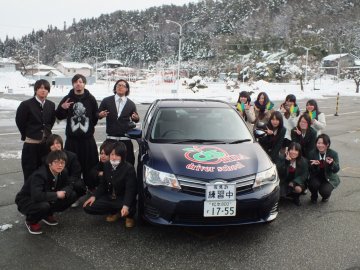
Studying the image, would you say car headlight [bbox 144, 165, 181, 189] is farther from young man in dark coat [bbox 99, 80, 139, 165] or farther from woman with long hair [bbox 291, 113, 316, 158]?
woman with long hair [bbox 291, 113, 316, 158]

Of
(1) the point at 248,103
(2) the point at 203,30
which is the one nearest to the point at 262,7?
(2) the point at 203,30

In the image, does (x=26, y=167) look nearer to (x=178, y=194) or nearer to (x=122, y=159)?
(x=122, y=159)

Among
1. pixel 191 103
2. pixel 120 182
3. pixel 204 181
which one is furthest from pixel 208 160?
pixel 191 103

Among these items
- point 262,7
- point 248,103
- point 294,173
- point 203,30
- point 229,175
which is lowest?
point 294,173

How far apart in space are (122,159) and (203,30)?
4944 inches

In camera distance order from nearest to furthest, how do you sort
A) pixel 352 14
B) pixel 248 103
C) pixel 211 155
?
pixel 211 155 → pixel 248 103 → pixel 352 14

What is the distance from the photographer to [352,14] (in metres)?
112

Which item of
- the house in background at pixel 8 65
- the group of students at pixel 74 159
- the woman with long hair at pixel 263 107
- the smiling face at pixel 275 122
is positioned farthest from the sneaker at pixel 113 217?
the house in background at pixel 8 65

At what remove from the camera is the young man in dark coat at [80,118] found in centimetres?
483

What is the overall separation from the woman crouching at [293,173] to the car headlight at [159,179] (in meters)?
2.02

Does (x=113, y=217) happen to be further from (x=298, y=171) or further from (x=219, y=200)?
(x=298, y=171)

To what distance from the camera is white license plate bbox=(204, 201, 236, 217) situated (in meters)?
3.54

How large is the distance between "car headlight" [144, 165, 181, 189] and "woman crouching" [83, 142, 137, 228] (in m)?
0.33

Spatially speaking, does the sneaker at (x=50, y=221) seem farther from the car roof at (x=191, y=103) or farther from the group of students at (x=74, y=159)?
the car roof at (x=191, y=103)
